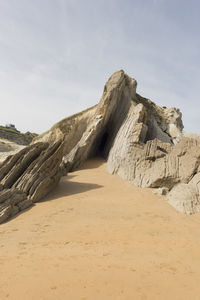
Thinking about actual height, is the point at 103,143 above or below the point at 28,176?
above

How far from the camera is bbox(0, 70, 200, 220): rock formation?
29.6 feet

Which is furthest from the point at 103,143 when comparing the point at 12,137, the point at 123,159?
the point at 12,137

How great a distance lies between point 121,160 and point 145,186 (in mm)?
3130

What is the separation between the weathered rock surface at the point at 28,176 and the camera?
28.4 ft

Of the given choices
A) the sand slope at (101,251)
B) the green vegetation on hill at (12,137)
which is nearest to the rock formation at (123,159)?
the sand slope at (101,251)

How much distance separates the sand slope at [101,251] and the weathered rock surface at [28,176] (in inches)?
30.1

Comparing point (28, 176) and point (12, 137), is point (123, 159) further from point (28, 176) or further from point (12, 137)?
point (12, 137)

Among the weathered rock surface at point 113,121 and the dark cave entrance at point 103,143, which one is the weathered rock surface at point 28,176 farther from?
the dark cave entrance at point 103,143

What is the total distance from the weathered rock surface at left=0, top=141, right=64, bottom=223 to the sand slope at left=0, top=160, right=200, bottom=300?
765 mm

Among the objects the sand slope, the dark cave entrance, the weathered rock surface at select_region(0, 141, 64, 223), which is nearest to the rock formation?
the weathered rock surface at select_region(0, 141, 64, 223)

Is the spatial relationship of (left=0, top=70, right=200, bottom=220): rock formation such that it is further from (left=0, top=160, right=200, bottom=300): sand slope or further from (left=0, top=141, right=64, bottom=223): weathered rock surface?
(left=0, top=160, right=200, bottom=300): sand slope

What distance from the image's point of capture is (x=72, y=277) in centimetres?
377

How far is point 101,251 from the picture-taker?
4855 mm

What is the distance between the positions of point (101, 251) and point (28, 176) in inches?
246
